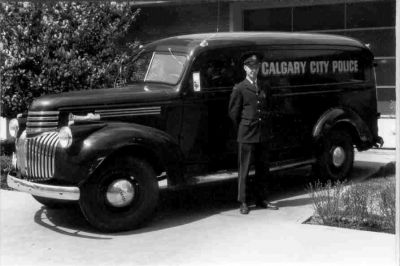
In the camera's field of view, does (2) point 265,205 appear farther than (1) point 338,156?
No

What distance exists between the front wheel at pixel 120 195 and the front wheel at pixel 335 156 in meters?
2.99

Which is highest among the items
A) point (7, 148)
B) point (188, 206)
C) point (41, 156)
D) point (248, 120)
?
point (248, 120)

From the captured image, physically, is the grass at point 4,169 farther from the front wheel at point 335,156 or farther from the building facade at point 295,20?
the building facade at point 295,20

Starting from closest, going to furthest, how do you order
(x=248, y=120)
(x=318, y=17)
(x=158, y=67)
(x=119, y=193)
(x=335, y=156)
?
(x=119, y=193)
(x=248, y=120)
(x=158, y=67)
(x=335, y=156)
(x=318, y=17)

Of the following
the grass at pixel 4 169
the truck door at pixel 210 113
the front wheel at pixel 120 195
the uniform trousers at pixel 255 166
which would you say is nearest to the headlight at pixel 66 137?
the front wheel at pixel 120 195

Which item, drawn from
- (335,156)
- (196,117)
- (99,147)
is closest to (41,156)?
(99,147)

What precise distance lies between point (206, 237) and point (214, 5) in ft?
31.4

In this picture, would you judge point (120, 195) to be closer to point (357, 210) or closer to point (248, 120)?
point (248, 120)

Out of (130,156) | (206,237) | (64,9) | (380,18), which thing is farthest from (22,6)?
(380,18)

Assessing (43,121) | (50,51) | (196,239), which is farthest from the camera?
(50,51)

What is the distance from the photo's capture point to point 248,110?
730 centimetres

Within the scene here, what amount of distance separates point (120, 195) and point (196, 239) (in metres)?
1.00

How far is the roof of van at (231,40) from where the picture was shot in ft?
25.3

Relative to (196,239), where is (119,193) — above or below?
above
